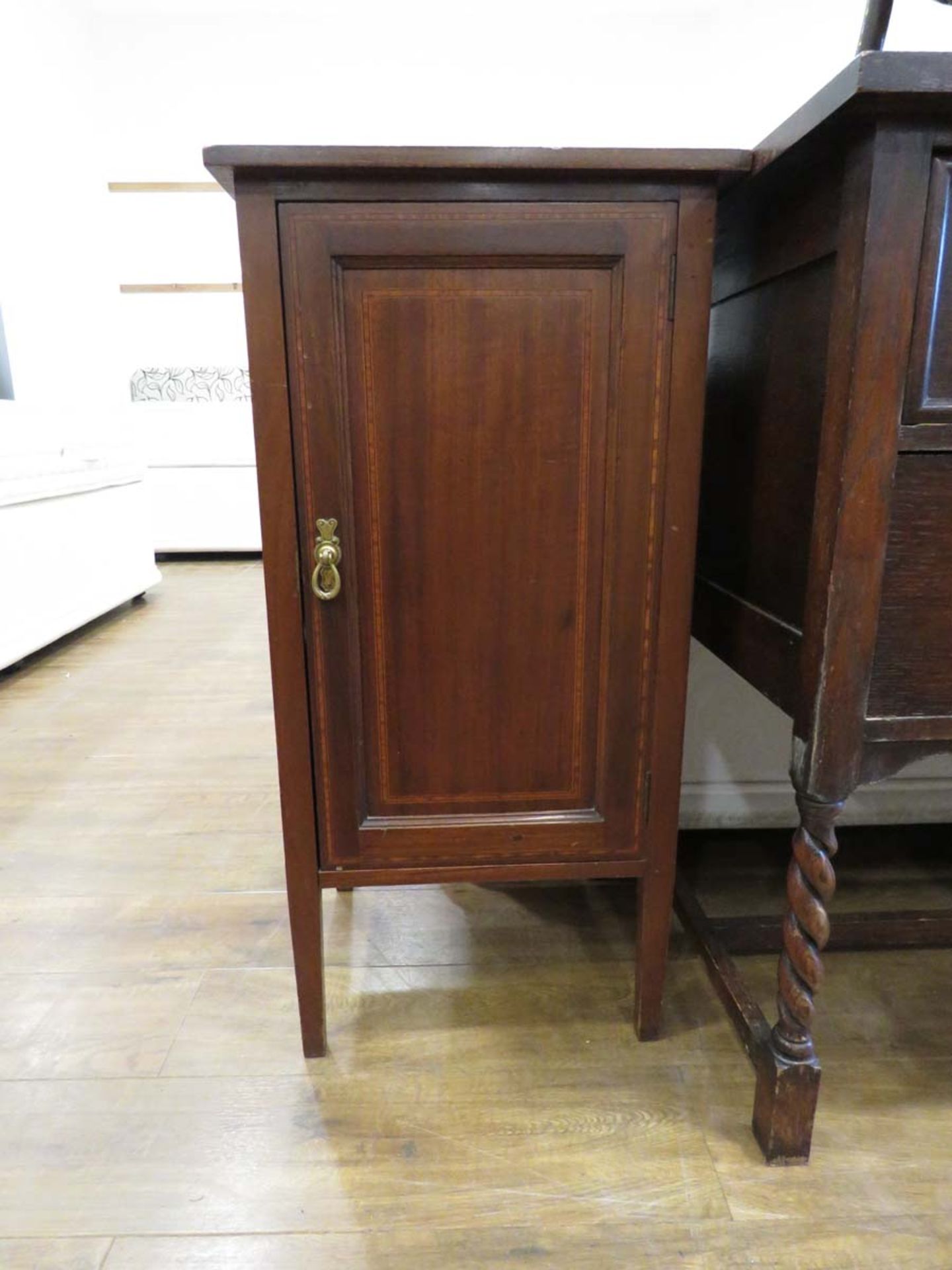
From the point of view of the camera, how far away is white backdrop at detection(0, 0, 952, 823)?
3.92m

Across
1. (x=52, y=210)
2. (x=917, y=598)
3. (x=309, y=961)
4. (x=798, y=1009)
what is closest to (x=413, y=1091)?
(x=309, y=961)

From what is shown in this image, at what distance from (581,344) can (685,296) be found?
0.10m

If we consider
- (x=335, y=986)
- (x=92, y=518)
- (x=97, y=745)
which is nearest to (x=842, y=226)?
(x=335, y=986)

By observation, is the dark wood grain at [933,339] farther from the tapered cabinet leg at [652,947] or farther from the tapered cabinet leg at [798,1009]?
the tapered cabinet leg at [652,947]

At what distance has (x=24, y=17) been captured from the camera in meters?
3.68

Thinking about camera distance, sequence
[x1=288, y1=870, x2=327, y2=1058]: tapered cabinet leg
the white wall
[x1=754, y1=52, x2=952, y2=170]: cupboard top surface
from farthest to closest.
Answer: the white wall, [x1=288, y1=870, x2=327, y2=1058]: tapered cabinet leg, [x1=754, y1=52, x2=952, y2=170]: cupboard top surface

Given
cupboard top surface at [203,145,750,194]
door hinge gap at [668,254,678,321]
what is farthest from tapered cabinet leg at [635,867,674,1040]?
Result: cupboard top surface at [203,145,750,194]

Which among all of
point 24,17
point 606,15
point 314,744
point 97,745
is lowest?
point 97,745

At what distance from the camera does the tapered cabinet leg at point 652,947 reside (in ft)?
2.93

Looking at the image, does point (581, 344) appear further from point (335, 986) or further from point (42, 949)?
point (42, 949)

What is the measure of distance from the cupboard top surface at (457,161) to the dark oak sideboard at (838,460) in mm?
74

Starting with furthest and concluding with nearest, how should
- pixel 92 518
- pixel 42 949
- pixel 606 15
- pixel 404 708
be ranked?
1. pixel 606 15
2. pixel 92 518
3. pixel 42 949
4. pixel 404 708

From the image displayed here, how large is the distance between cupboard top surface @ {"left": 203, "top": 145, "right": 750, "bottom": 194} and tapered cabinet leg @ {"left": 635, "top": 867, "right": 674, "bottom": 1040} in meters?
0.69

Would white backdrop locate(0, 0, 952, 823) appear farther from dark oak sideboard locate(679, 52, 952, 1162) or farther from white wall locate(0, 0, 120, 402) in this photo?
dark oak sideboard locate(679, 52, 952, 1162)
